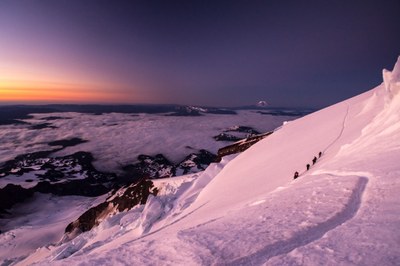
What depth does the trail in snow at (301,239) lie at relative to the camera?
16.1ft

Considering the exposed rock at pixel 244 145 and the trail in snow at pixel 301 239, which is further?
the exposed rock at pixel 244 145

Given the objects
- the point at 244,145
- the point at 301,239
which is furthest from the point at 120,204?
the point at 301,239

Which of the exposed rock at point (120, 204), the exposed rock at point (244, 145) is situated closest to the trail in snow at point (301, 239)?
the exposed rock at point (120, 204)

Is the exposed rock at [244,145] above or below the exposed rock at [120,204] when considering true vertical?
above

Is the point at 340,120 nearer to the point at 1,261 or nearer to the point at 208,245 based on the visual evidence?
the point at 208,245

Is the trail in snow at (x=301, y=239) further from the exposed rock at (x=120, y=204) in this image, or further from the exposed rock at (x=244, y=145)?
the exposed rock at (x=244, y=145)

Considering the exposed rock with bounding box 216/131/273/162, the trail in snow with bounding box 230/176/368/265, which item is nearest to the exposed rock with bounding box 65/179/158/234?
the exposed rock with bounding box 216/131/273/162

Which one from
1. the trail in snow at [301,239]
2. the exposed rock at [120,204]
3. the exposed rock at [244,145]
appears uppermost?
the trail in snow at [301,239]

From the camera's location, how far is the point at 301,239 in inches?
209

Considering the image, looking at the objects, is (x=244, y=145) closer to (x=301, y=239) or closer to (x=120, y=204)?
(x=120, y=204)

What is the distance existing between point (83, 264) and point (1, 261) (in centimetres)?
5848

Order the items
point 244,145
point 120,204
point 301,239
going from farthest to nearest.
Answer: point 244,145
point 120,204
point 301,239

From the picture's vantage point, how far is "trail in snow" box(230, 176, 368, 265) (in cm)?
490

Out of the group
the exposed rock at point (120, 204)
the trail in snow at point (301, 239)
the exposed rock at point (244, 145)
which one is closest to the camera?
the trail in snow at point (301, 239)
